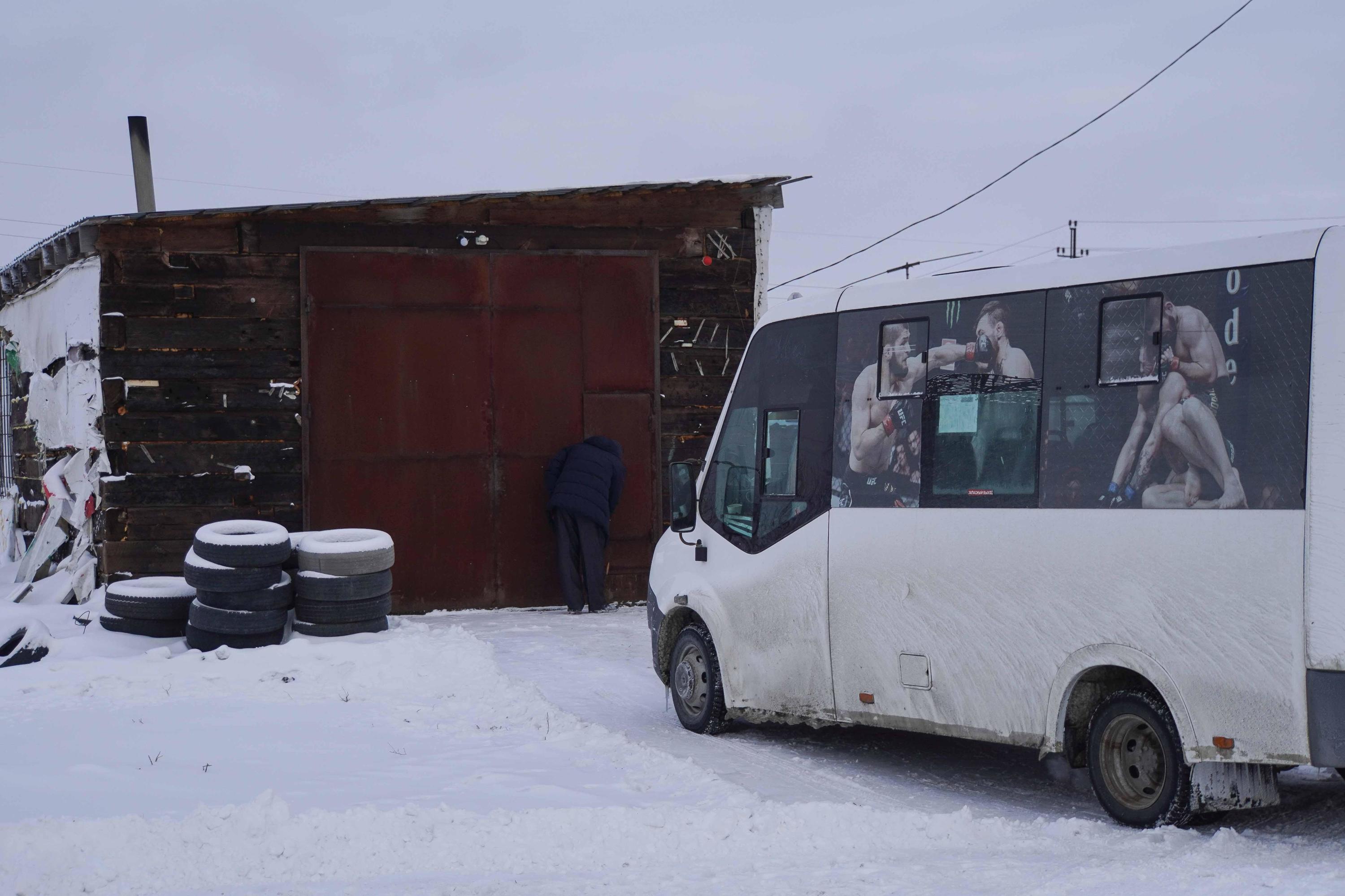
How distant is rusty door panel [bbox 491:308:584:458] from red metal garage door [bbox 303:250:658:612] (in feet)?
0.05

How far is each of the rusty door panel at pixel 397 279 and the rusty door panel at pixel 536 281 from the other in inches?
4.9

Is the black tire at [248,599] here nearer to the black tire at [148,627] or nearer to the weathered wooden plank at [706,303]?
the black tire at [148,627]

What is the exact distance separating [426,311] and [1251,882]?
1066 cm

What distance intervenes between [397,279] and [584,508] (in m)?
3.00

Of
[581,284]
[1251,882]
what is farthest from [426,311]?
[1251,882]

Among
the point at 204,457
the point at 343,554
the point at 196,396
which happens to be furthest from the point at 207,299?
the point at 343,554

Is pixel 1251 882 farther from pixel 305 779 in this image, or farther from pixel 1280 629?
pixel 305 779

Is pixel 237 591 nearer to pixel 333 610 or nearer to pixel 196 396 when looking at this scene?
pixel 333 610

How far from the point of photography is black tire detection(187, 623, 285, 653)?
1070 cm

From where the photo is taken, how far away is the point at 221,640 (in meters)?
10.7

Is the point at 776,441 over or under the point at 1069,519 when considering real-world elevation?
over

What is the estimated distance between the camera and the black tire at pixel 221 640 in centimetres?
1070

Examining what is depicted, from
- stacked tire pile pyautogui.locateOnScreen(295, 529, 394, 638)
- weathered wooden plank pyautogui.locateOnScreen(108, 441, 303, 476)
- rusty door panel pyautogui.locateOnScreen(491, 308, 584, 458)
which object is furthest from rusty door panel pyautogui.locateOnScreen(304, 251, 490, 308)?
stacked tire pile pyautogui.locateOnScreen(295, 529, 394, 638)

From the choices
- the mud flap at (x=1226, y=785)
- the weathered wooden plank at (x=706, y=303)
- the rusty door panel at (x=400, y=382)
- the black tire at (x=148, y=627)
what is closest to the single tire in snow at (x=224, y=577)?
the black tire at (x=148, y=627)
